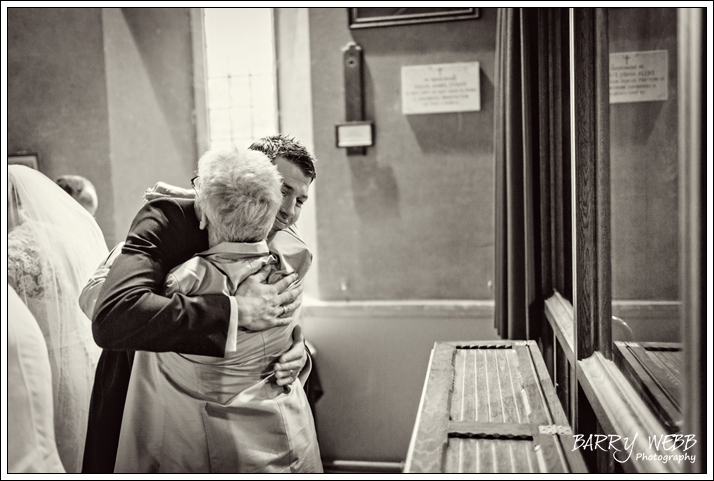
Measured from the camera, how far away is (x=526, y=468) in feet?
2.86

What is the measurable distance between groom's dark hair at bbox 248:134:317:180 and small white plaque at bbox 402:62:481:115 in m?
1.55

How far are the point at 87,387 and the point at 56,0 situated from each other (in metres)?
0.98

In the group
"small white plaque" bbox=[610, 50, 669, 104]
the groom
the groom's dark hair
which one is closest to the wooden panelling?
"small white plaque" bbox=[610, 50, 669, 104]

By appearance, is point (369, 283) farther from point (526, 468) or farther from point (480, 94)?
point (526, 468)

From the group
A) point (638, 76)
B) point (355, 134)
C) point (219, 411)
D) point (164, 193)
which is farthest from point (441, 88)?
point (219, 411)

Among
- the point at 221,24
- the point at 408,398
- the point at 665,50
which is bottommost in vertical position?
the point at 408,398

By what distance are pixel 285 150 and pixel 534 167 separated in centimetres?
106

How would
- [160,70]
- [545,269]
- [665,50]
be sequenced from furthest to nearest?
[160,70] < [545,269] < [665,50]

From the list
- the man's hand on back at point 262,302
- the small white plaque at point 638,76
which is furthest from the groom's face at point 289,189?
the small white plaque at point 638,76

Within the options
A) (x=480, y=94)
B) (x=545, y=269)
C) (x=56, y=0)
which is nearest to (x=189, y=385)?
(x=56, y=0)

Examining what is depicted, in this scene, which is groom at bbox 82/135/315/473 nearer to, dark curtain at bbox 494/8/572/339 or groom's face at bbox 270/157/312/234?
groom's face at bbox 270/157/312/234

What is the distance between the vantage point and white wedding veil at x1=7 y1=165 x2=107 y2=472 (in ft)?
3.95

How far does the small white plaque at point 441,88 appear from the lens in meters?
2.58

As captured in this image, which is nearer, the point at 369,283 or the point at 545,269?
the point at 545,269
